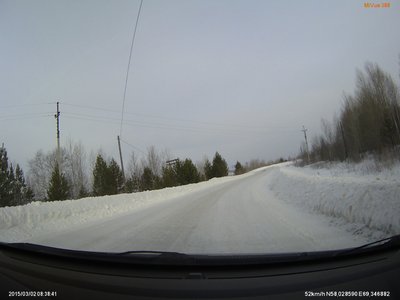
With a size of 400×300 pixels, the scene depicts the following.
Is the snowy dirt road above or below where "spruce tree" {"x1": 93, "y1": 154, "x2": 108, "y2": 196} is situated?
below

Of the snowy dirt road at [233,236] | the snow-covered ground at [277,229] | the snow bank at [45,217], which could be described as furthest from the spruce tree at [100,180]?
the snowy dirt road at [233,236]

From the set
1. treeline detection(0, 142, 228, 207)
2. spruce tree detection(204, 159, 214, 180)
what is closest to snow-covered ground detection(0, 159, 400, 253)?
treeline detection(0, 142, 228, 207)

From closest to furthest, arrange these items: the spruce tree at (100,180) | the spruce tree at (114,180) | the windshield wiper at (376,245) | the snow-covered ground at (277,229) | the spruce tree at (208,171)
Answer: the windshield wiper at (376,245) < the snow-covered ground at (277,229) < the spruce tree at (100,180) < the spruce tree at (114,180) < the spruce tree at (208,171)

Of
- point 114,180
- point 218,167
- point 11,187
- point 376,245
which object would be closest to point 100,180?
point 114,180

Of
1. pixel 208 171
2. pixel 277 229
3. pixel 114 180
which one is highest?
pixel 208 171

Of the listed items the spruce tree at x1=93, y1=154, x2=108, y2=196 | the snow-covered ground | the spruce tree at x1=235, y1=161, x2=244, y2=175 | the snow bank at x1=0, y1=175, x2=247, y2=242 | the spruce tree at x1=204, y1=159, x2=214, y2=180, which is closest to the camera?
the snow-covered ground

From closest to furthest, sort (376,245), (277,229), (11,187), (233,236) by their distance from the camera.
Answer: (376,245) → (233,236) → (277,229) → (11,187)

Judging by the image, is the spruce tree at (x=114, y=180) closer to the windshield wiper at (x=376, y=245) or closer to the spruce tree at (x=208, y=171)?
the spruce tree at (x=208, y=171)

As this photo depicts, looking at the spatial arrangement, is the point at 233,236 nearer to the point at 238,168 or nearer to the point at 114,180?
the point at 114,180

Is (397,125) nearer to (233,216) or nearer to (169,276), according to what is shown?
(233,216)

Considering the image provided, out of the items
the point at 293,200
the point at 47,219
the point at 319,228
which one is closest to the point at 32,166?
the point at 47,219

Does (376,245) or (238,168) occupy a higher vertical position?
(238,168)

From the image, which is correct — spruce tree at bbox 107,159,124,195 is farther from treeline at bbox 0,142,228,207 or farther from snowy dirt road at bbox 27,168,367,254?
snowy dirt road at bbox 27,168,367,254

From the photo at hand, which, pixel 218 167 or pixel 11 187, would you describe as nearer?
pixel 11 187
